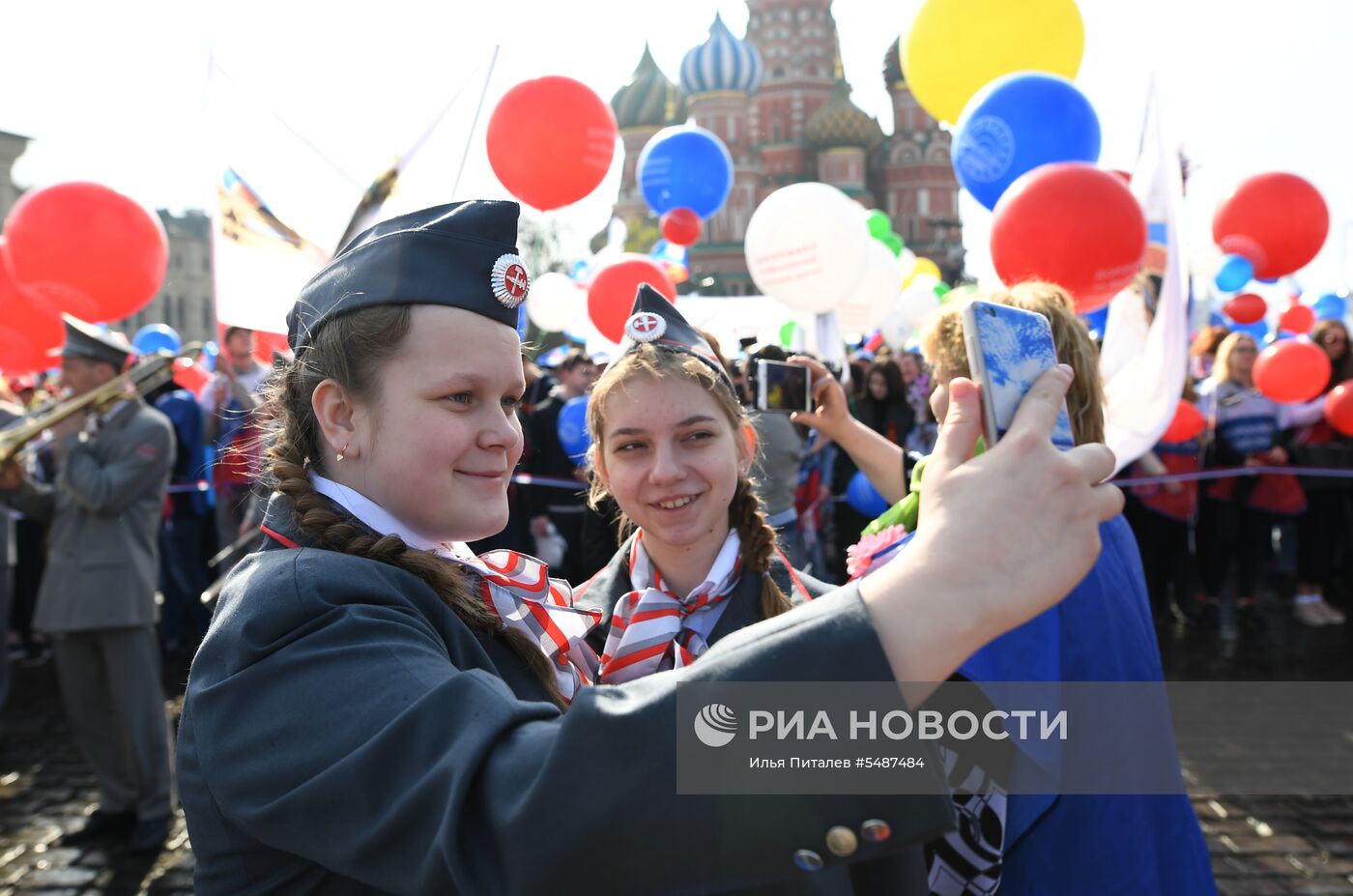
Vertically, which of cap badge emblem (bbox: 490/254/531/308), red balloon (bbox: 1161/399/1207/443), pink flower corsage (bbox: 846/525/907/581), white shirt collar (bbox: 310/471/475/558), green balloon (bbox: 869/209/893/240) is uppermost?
green balloon (bbox: 869/209/893/240)

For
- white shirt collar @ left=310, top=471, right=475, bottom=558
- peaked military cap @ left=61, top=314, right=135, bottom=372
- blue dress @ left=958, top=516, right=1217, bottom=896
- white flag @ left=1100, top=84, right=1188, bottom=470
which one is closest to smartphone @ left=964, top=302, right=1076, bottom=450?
white shirt collar @ left=310, top=471, right=475, bottom=558

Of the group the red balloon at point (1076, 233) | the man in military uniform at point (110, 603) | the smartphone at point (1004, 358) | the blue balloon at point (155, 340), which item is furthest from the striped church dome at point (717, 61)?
the smartphone at point (1004, 358)

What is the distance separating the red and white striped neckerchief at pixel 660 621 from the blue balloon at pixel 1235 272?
20.7 feet

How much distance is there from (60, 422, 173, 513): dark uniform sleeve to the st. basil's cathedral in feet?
137

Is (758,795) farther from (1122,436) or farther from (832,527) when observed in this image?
(832,527)

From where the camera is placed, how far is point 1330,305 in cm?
1217

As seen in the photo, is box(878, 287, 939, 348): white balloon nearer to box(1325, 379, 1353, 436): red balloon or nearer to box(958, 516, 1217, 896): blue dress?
box(1325, 379, 1353, 436): red balloon

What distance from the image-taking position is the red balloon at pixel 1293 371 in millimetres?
7262

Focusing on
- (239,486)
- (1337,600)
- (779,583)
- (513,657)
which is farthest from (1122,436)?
(1337,600)

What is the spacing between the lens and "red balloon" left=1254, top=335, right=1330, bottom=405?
7.26 metres

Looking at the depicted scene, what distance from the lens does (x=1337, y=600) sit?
8.88m

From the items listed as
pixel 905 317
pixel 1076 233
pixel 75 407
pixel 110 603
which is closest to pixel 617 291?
pixel 75 407

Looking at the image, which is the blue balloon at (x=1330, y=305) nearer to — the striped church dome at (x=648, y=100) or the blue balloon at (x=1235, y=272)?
the blue balloon at (x=1235, y=272)

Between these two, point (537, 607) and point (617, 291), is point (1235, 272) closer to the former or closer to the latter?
point (617, 291)
